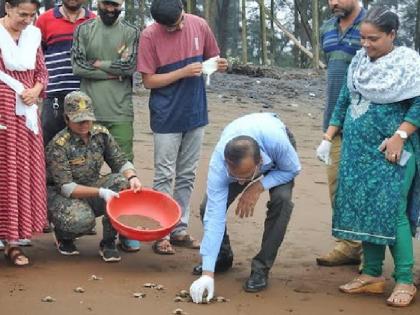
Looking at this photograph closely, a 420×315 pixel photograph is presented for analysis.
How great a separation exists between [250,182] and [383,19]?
3.65 ft

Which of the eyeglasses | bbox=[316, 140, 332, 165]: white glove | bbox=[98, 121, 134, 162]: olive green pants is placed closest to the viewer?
Result: the eyeglasses

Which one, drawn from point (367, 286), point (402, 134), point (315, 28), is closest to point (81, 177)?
point (367, 286)

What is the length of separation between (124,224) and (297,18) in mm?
23281

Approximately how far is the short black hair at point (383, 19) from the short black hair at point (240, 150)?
0.95 m

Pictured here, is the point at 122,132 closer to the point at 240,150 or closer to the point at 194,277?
the point at 194,277

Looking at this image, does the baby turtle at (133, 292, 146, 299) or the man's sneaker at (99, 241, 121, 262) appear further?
the man's sneaker at (99, 241, 121, 262)

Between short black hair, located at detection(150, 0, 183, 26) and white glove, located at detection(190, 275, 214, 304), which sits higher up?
short black hair, located at detection(150, 0, 183, 26)

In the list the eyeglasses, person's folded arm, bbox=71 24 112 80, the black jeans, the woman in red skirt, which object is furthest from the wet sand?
person's folded arm, bbox=71 24 112 80

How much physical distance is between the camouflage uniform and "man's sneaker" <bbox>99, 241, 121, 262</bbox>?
0.16 ft

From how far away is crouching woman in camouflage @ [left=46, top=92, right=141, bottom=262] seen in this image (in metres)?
4.69

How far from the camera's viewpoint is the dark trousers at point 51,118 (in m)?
5.20

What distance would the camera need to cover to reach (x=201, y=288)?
399cm

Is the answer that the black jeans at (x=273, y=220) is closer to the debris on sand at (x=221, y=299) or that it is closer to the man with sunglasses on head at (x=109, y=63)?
the debris on sand at (x=221, y=299)

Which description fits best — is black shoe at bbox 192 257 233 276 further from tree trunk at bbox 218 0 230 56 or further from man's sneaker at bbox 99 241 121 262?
tree trunk at bbox 218 0 230 56
